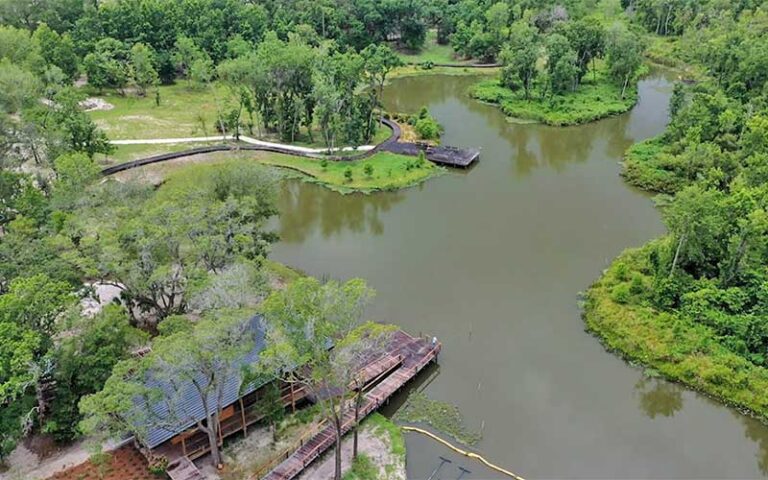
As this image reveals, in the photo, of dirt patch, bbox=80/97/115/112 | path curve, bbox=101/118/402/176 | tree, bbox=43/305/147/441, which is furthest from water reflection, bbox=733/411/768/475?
dirt patch, bbox=80/97/115/112

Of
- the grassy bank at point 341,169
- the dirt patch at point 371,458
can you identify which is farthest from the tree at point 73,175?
the dirt patch at point 371,458

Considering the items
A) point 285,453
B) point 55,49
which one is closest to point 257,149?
point 55,49

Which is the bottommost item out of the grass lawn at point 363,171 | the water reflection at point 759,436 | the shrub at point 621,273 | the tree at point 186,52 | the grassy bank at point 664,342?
the water reflection at point 759,436

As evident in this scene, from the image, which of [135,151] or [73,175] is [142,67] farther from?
[73,175]

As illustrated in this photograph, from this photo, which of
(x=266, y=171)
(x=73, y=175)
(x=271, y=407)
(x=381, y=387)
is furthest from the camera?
(x=73, y=175)

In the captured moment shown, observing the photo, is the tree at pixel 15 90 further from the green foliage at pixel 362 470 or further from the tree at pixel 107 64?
the green foliage at pixel 362 470

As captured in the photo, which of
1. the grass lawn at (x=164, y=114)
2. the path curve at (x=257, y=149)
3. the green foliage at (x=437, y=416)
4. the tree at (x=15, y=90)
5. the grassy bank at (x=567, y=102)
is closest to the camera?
the green foliage at (x=437, y=416)
